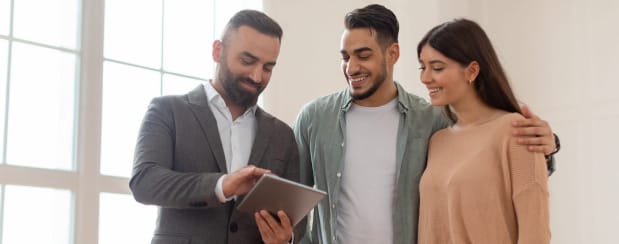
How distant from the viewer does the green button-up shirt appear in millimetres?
2668

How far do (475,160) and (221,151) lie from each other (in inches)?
27.8

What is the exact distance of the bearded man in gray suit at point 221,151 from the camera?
220cm

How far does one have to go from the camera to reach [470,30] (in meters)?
2.61

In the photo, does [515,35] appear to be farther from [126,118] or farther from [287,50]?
[126,118]

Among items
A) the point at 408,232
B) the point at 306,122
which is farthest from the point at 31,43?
the point at 408,232

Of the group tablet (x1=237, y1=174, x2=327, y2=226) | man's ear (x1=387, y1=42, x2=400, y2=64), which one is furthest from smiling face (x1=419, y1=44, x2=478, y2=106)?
tablet (x1=237, y1=174, x2=327, y2=226)

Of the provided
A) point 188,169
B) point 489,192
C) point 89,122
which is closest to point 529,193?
point 489,192

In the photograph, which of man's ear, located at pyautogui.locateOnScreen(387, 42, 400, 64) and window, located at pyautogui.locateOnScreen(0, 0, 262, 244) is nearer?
man's ear, located at pyautogui.locateOnScreen(387, 42, 400, 64)

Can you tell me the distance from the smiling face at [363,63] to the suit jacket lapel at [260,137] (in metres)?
0.35

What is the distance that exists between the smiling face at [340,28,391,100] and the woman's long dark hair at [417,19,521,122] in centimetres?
21

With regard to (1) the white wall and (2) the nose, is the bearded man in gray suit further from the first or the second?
(1) the white wall

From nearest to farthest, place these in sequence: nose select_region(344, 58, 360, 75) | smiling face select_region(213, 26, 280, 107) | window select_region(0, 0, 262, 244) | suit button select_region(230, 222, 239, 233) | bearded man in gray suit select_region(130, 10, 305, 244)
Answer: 1. bearded man in gray suit select_region(130, 10, 305, 244)
2. suit button select_region(230, 222, 239, 233)
3. smiling face select_region(213, 26, 280, 107)
4. nose select_region(344, 58, 360, 75)
5. window select_region(0, 0, 262, 244)

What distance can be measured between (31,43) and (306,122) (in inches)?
50.8

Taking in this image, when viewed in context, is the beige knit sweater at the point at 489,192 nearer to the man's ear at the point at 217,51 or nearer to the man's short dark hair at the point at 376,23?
the man's short dark hair at the point at 376,23
